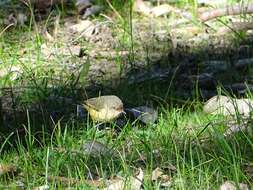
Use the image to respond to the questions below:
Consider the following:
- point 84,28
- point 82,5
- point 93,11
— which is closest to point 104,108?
point 84,28

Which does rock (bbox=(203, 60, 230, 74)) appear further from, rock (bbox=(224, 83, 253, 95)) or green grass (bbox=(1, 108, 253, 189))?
green grass (bbox=(1, 108, 253, 189))

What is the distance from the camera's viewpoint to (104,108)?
3094 mm

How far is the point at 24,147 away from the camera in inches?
112

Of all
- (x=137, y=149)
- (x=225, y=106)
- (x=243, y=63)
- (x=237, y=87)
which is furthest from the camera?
(x=243, y=63)

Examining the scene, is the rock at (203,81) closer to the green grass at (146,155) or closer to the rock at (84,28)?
the green grass at (146,155)

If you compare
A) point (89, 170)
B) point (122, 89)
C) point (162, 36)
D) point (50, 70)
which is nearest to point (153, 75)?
point (122, 89)

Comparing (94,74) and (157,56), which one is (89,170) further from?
(157,56)

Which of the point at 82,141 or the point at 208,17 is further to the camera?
the point at 208,17

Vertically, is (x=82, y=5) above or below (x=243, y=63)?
above

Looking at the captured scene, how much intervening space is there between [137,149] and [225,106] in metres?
0.54

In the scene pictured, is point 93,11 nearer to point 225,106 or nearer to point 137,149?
point 225,106

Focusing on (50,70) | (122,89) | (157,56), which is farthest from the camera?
(157,56)

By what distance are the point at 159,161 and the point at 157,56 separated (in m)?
1.51

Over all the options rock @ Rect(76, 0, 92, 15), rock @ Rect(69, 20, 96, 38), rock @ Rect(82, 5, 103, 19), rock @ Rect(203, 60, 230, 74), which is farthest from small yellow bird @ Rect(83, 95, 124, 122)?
rock @ Rect(76, 0, 92, 15)
